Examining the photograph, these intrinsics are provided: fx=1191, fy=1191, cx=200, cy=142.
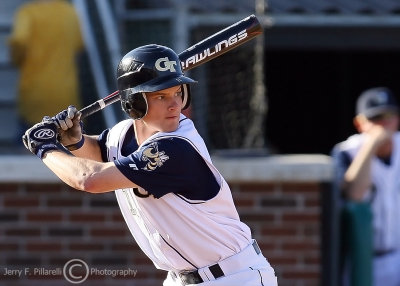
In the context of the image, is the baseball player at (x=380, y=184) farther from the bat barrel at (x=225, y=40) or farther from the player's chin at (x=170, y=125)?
the player's chin at (x=170, y=125)

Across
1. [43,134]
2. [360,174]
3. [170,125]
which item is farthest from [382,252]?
[43,134]

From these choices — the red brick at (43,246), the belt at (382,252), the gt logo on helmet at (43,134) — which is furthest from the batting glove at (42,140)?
the belt at (382,252)

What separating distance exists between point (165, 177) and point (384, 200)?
301 centimetres

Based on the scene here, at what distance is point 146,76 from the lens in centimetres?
463

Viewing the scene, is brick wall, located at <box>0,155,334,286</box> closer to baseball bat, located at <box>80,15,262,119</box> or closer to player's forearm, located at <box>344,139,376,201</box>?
player's forearm, located at <box>344,139,376,201</box>

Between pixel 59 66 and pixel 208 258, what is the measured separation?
3.69m

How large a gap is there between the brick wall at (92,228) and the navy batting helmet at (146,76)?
2.43 meters

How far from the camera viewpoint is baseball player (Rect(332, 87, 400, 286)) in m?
7.24

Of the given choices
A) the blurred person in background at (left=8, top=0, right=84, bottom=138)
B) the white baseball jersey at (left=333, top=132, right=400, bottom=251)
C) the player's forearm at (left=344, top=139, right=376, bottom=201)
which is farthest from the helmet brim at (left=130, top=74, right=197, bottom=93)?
the blurred person in background at (left=8, top=0, right=84, bottom=138)

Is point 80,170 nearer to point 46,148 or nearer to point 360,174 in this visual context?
point 46,148

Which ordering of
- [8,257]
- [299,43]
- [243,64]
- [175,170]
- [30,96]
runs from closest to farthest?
[175,170] → [8,257] → [30,96] → [243,64] → [299,43]

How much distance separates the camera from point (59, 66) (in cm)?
820

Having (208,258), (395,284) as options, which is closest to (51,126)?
(208,258)

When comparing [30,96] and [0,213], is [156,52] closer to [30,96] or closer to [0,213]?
[0,213]
